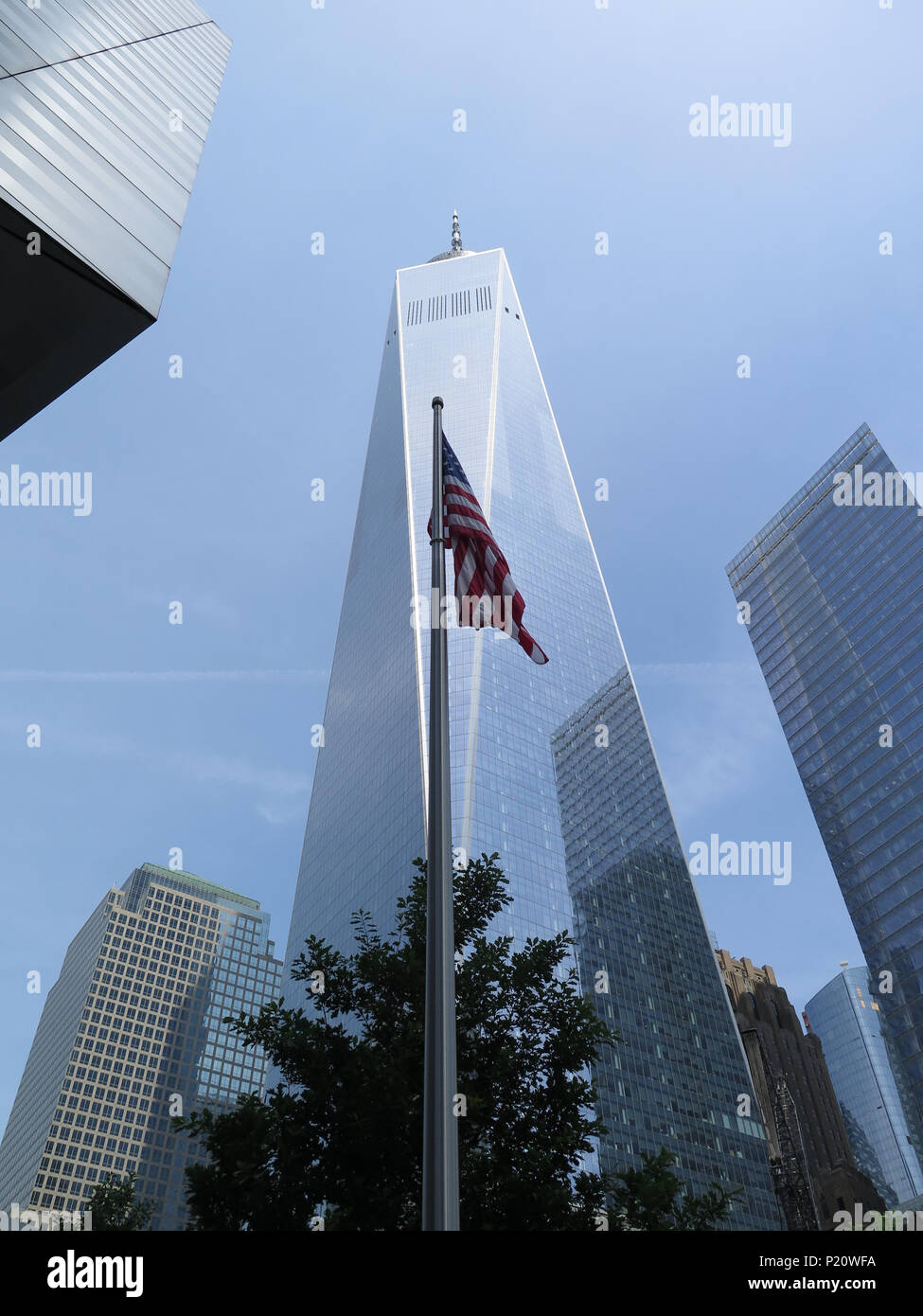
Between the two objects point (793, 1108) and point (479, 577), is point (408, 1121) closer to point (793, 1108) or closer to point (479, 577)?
point (479, 577)

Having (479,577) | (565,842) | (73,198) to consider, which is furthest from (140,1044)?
(73,198)

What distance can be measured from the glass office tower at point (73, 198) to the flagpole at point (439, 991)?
696cm

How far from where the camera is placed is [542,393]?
6850 inches

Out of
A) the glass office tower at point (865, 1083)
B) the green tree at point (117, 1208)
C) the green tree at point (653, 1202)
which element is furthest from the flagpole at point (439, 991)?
the glass office tower at point (865, 1083)

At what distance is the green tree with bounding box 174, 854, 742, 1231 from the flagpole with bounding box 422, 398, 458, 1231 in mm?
5299

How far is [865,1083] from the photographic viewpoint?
171000 millimetres

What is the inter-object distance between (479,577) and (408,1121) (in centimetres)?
858

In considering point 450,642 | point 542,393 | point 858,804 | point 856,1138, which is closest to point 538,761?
point 450,642

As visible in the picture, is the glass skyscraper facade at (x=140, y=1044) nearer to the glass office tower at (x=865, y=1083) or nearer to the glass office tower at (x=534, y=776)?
the glass office tower at (x=534, y=776)

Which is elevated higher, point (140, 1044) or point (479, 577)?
point (140, 1044)

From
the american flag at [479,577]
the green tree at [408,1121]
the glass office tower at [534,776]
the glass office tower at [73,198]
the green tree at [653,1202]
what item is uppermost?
the glass office tower at [534,776]

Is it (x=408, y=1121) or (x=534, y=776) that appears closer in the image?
(x=408, y=1121)

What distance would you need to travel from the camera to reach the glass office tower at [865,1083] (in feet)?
527

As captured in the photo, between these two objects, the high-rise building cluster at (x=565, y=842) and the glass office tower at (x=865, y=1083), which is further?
the glass office tower at (x=865, y=1083)
